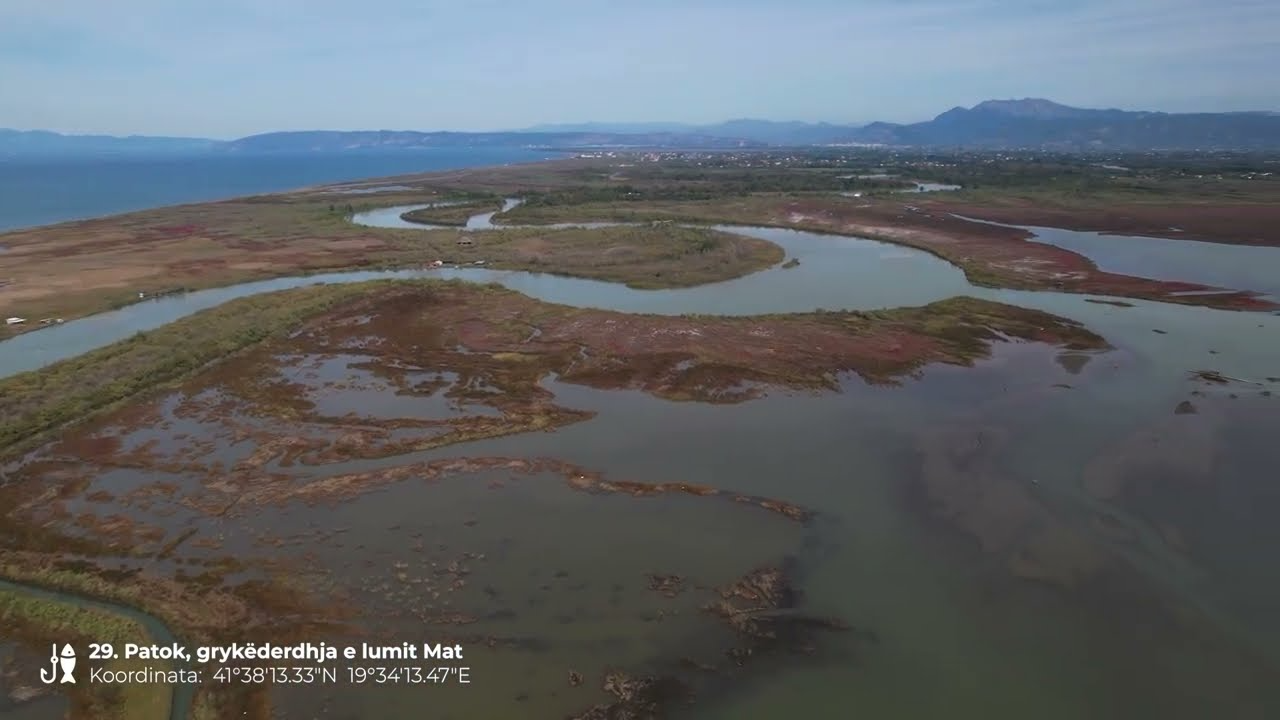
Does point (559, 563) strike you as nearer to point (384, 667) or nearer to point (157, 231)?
point (384, 667)

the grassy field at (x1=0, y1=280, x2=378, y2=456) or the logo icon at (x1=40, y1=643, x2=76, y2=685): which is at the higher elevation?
the grassy field at (x1=0, y1=280, x2=378, y2=456)

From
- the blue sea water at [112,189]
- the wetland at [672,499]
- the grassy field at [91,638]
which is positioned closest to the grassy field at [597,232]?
the wetland at [672,499]

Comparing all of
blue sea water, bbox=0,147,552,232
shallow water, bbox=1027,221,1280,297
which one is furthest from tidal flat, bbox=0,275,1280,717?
blue sea water, bbox=0,147,552,232

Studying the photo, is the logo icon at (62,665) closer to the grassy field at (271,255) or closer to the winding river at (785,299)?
the winding river at (785,299)

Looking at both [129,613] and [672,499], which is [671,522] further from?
[129,613]

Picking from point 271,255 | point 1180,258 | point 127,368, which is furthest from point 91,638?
point 1180,258

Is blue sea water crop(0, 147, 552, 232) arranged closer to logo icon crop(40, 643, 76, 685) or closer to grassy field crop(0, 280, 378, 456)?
grassy field crop(0, 280, 378, 456)

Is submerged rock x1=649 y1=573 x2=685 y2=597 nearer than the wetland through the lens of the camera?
No

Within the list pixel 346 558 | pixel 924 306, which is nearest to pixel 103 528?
pixel 346 558
